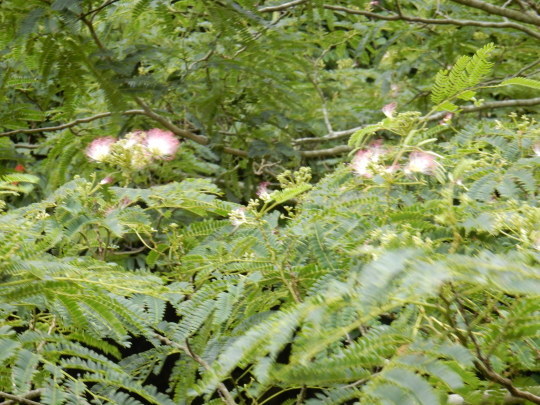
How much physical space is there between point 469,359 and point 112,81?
1.63 metres

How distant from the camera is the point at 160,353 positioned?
159 centimetres

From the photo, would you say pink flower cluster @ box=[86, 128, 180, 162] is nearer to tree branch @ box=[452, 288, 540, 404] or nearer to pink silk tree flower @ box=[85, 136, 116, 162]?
pink silk tree flower @ box=[85, 136, 116, 162]

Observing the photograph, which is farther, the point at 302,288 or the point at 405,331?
the point at 302,288

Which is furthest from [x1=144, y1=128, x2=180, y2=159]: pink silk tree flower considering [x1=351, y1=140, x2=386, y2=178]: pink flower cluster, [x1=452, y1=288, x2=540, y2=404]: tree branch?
[x1=452, y1=288, x2=540, y2=404]: tree branch

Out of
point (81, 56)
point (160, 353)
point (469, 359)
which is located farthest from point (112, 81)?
point (469, 359)

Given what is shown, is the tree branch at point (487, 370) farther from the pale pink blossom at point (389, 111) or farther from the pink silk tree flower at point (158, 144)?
the pink silk tree flower at point (158, 144)

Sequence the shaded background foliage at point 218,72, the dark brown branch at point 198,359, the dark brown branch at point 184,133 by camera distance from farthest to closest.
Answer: the dark brown branch at point 184,133
the shaded background foliage at point 218,72
the dark brown branch at point 198,359

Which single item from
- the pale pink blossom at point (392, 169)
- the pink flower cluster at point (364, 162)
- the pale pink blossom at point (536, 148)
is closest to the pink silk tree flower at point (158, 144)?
the pink flower cluster at point (364, 162)

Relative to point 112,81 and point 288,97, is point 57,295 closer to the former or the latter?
point 112,81

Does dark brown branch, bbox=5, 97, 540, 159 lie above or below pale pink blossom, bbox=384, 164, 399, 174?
below

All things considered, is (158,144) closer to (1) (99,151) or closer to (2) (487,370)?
(1) (99,151)

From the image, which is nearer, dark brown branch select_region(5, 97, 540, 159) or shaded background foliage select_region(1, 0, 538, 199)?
shaded background foliage select_region(1, 0, 538, 199)

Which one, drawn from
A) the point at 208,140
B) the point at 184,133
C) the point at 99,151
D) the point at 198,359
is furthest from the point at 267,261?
the point at 208,140

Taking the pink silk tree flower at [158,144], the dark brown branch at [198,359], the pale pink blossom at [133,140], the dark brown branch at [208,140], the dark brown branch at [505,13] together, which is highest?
the pale pink blossom at [133,140]
